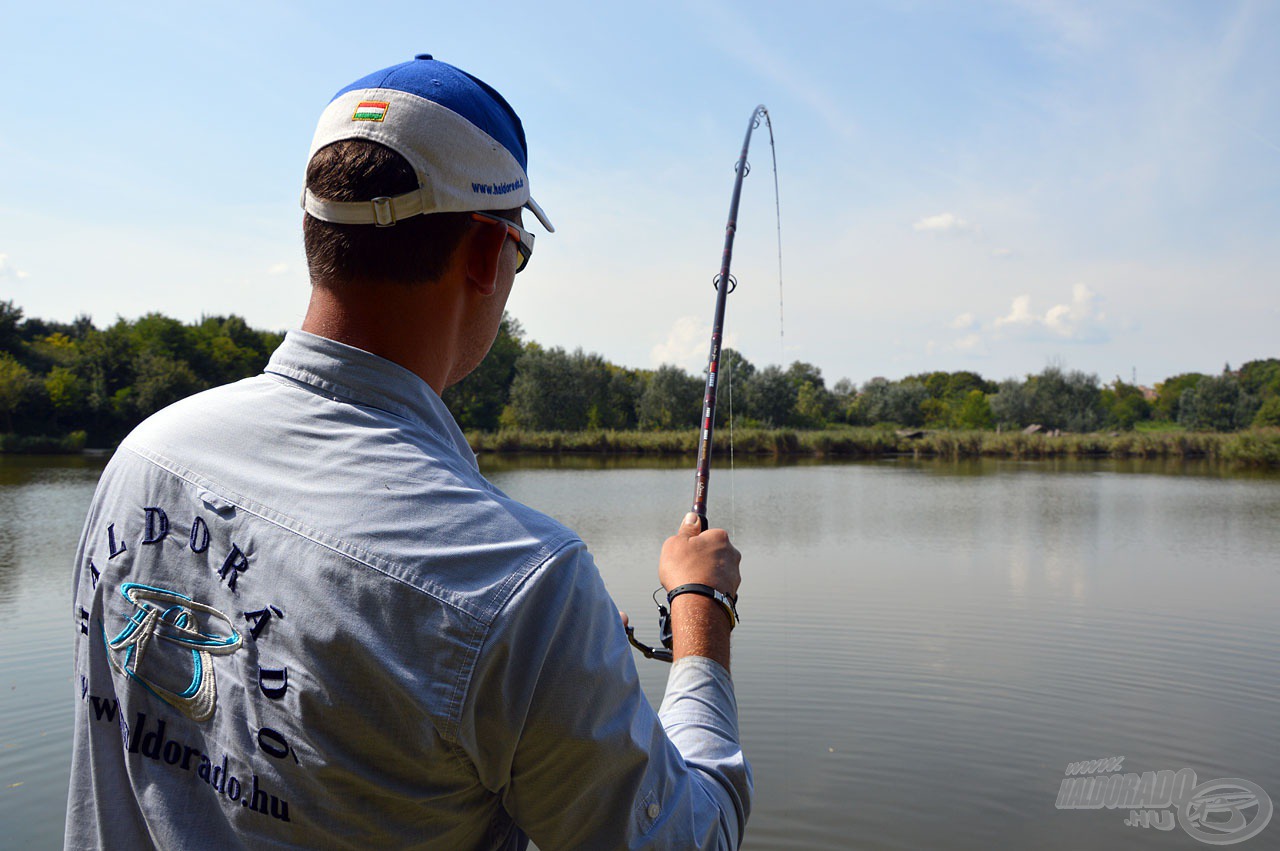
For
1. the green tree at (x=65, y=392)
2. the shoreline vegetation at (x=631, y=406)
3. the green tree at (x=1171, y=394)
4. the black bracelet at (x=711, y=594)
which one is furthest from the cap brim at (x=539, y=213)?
the green tree at (x=1171, y=394)

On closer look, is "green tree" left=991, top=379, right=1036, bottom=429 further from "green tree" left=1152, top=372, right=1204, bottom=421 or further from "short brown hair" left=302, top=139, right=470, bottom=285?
"short brown hair" left=302, top=139, right=470, bottom=285

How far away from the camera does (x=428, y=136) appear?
101 cm

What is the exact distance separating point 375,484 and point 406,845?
0.36m

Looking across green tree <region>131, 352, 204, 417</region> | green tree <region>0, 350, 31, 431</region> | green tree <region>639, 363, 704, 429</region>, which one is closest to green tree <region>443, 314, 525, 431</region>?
green tree <region>639, 363, 704, 429</region>

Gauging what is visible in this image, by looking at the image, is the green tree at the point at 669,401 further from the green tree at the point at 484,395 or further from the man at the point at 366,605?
the man at the point at 366,605

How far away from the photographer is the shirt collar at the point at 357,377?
38.1 inches

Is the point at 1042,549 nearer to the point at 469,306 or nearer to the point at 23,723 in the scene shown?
the point at 23,723

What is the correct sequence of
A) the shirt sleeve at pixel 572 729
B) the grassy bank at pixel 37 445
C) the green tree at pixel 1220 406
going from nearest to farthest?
the shirt sleeve at pixel 572 729 → the grassy bank at pixel 37 445 → the green tree at pixel 1220 406

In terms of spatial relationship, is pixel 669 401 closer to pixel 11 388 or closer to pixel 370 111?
pixel 11 388

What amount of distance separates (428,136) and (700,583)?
0.74m

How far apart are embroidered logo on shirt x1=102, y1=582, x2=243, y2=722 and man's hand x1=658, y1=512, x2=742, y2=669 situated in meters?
0.61

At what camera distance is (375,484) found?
2.79 feet

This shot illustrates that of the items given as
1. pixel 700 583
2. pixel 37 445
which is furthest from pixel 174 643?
pixel 37 445

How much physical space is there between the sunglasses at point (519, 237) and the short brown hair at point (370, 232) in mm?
24
